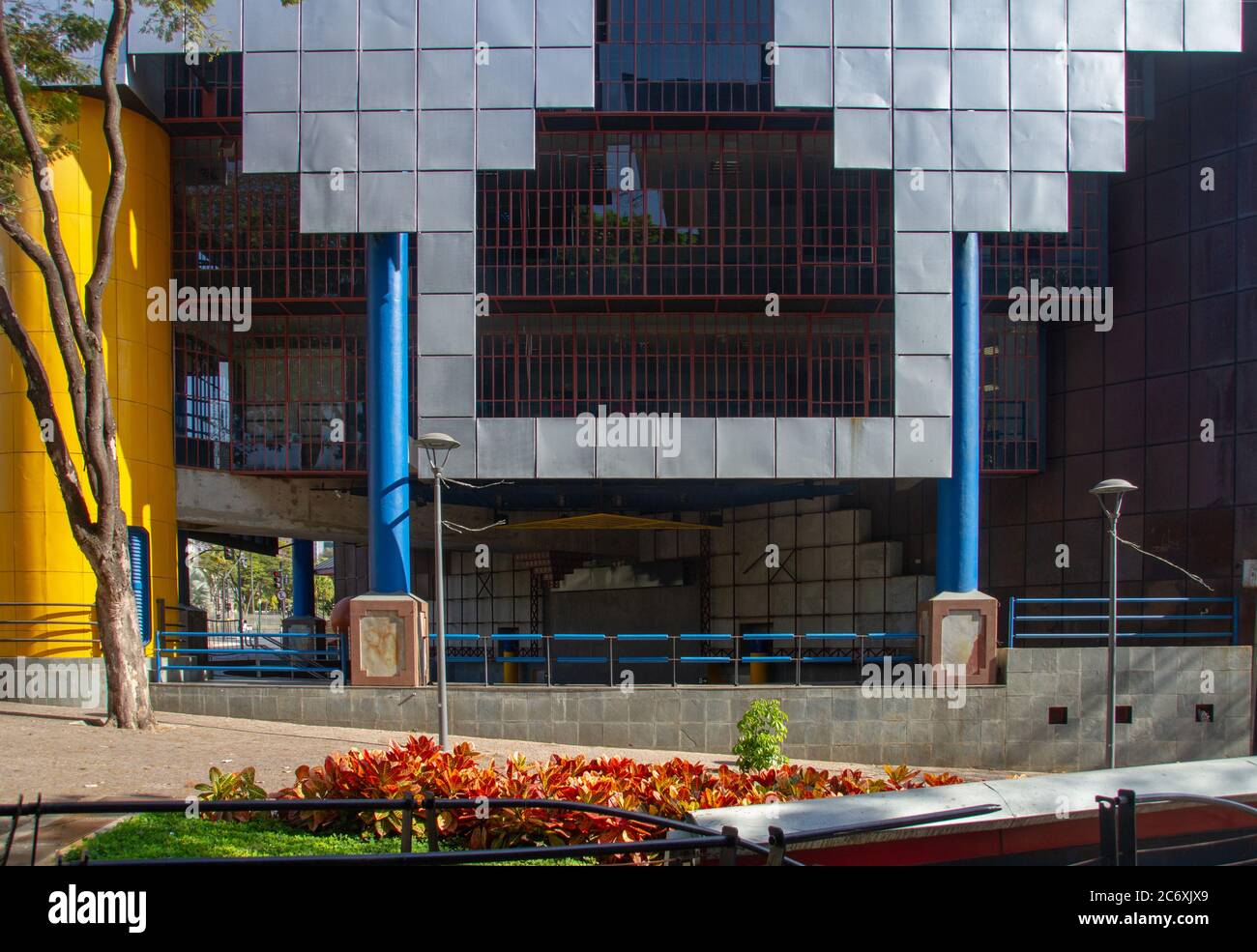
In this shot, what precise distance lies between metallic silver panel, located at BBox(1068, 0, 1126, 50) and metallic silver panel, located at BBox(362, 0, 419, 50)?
427 inches

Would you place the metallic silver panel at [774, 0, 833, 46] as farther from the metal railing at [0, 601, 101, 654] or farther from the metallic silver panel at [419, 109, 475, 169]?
the metal railing at [0, 601, 101, 654]

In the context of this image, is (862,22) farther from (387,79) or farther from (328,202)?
(328,202)

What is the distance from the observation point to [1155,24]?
17.9m

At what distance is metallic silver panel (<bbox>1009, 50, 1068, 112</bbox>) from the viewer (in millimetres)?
18016

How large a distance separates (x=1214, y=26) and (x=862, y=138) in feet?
19.2

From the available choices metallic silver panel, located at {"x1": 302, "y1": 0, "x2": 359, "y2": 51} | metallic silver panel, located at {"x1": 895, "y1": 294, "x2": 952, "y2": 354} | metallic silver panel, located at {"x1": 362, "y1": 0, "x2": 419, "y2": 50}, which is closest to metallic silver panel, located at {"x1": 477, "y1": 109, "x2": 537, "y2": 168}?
metallic silver panel, located at {"x1": 362, "y1": 0, "x2": 419, "y2": 50}

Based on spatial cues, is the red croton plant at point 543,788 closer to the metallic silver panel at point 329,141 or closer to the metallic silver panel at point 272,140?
the metallic silver panel at point 329,141

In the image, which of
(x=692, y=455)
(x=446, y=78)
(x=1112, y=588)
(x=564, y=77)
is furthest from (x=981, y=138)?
(x=446, y=78)

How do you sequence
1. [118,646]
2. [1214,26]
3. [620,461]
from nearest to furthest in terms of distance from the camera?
1. [118,646]
2. [1214,26]
3. [620,461]

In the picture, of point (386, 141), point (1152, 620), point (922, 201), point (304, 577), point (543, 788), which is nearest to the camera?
point (543, 788)

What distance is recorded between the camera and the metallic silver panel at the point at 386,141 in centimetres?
1806
